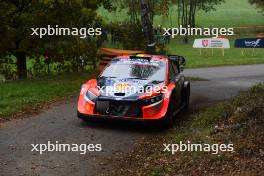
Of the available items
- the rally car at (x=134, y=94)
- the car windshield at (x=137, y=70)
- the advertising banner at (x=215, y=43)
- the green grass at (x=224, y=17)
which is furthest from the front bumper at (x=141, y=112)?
the green grass at (x=224, y=17)

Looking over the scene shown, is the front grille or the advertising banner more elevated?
the front grille

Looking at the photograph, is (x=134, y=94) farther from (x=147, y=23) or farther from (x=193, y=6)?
(x=193, y=6)

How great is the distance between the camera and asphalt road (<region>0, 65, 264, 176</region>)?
856 cm

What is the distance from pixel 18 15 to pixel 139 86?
29.5 ft

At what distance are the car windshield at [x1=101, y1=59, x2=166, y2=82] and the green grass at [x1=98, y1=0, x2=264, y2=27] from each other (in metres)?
54.3

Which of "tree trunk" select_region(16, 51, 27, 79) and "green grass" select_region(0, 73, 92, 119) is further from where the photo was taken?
"tree trunk" select_region(16, 51, 27, 79)

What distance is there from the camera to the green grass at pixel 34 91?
44.7ft

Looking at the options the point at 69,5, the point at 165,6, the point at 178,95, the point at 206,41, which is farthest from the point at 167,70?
the point at 206,41

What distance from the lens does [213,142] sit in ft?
29.5

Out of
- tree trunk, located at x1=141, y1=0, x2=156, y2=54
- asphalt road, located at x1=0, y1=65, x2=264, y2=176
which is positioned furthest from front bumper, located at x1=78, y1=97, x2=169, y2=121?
tree trunk, located at x1=141, y1=0, x2=156, y2=54

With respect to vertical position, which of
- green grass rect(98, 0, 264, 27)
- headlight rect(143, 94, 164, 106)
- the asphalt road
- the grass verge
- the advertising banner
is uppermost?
headlight rect(143, 94, 164, 106)

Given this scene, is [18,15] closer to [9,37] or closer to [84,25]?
[9,37]

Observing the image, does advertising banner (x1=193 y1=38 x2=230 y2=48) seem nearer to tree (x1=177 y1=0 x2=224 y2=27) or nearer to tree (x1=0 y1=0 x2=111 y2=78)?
tree (x1=0 y1=0 x2=111 y2=78)

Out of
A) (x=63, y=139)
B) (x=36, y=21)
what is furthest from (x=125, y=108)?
(x=36, y=21)
